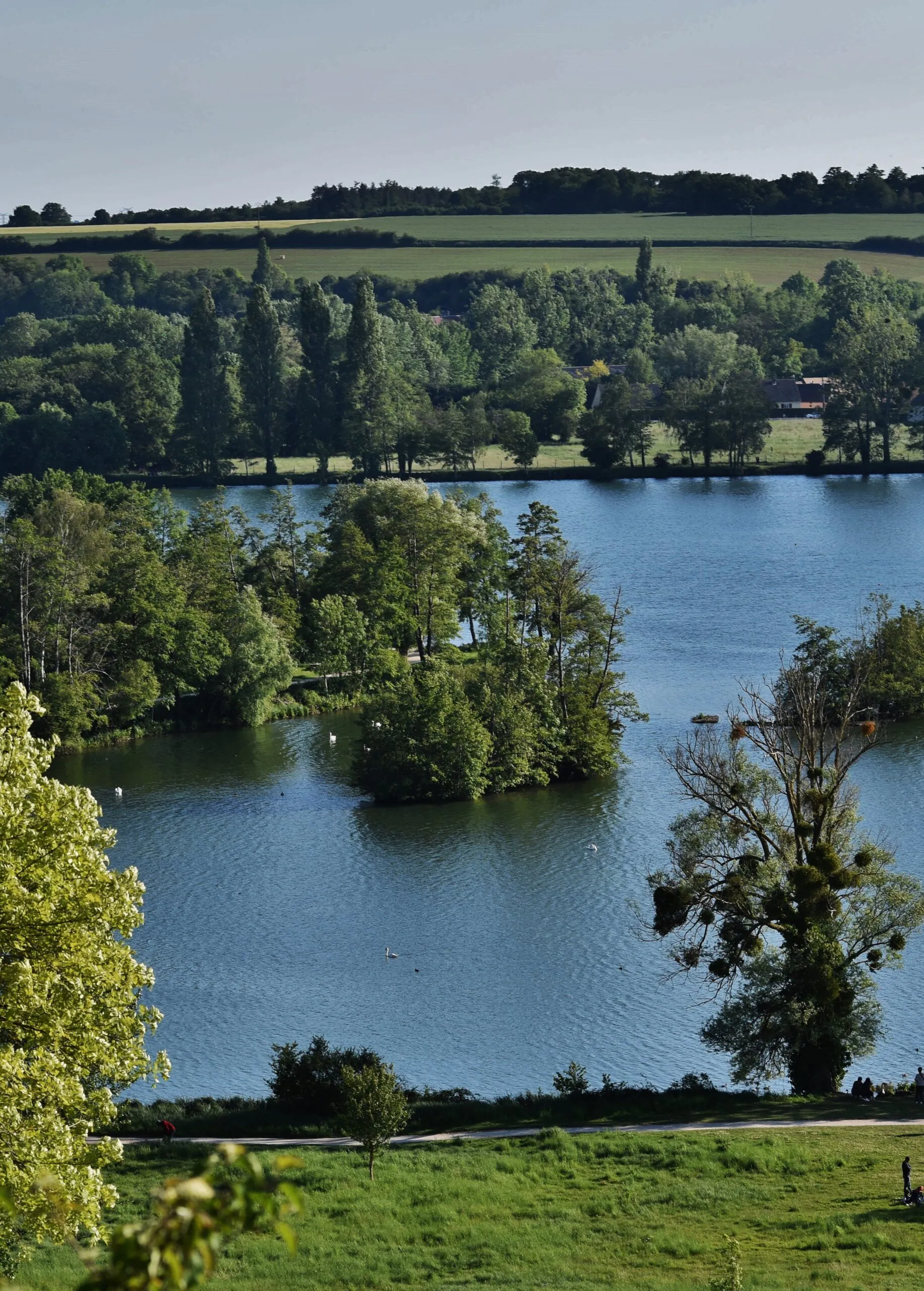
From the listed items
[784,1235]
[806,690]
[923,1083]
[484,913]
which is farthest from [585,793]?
[784,1235]

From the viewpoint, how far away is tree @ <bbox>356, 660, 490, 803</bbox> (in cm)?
5822

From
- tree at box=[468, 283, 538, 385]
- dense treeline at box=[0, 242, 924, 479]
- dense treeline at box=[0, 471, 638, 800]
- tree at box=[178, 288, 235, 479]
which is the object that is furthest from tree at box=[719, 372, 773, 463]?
dense treeline at box=[0, 471, 638, 800]

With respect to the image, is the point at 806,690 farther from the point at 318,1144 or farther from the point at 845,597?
the point at 845,597

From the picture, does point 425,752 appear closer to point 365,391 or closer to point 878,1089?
point 878,1089

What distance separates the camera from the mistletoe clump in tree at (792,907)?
108 feet

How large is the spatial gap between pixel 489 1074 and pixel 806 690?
40.9ft

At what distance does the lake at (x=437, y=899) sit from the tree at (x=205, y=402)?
6568 cm

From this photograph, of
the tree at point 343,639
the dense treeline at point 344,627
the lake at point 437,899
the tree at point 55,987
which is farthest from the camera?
the tree at point 343,639

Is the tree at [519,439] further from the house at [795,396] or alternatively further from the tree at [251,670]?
the tree at [251,670]

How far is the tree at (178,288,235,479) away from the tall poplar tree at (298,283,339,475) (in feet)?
20.6

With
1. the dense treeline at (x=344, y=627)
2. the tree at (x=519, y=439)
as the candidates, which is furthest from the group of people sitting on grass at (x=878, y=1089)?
the tree at (x=519, y=439)

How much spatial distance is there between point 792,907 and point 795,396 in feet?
459

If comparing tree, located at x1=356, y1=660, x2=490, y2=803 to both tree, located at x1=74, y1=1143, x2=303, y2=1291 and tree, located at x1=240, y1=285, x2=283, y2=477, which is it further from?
tree, located at x1=240, y1=285, x2=283, y2=477

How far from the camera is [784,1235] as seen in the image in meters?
25.1
